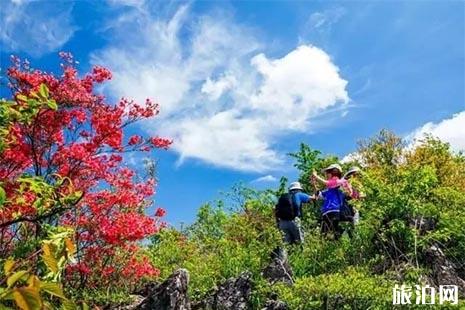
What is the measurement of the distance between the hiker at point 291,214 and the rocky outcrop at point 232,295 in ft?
9.08

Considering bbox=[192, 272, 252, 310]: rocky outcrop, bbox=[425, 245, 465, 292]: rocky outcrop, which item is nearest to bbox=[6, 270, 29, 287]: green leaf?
bbox=[192, 272, 252, 310]: rocky outcrop

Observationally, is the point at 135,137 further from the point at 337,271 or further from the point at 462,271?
the point at 462,271

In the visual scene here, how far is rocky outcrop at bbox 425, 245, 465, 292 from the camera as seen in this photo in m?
10.7

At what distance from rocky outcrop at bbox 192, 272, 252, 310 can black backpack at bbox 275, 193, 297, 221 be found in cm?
277

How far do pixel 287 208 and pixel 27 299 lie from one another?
11.6m

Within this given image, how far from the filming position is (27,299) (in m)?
1.55

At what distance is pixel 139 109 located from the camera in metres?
12.5

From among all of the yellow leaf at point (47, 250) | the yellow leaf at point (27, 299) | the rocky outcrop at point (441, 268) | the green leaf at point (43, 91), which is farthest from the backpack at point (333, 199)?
the yellow leaf at point (27, 299)

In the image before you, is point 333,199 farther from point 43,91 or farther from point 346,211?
point 43,91

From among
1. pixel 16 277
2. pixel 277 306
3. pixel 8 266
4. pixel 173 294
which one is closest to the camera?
Answer: pixel 16 277

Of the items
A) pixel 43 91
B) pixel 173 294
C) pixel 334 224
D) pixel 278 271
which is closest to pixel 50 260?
pixel 43 91

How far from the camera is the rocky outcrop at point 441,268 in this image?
10734 millimetres

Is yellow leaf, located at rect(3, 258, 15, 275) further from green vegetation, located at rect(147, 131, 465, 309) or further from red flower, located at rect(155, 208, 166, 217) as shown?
red flower, located at rect(155, 208, 166, 217)

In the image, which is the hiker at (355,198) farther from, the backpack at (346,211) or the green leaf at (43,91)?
the green leaf at (43,91)
